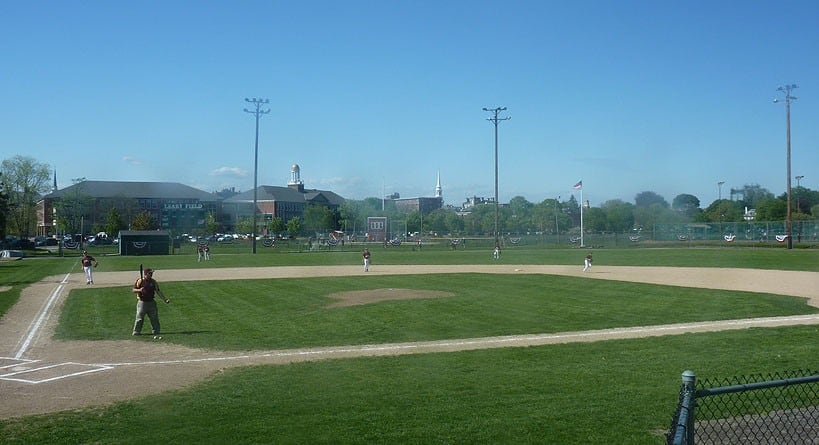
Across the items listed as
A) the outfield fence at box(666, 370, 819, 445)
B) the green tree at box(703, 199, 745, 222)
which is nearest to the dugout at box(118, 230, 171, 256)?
the outfield fence at box(666, 370, 819, 445)

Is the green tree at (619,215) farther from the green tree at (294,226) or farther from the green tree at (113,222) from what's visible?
the green tree at (113,222)

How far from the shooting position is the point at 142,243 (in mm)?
62312

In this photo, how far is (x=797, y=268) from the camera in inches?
1539

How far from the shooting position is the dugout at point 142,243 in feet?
202

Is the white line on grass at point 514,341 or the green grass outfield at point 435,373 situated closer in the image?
the green grass outfield at point 435,373

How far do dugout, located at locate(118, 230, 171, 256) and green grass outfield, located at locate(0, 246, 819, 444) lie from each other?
40.5m

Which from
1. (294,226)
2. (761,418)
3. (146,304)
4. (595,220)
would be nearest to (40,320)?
(146,304)

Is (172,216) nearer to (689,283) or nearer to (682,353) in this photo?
(689,283)

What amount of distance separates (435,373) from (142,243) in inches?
2235

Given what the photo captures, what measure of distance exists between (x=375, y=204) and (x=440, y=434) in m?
107

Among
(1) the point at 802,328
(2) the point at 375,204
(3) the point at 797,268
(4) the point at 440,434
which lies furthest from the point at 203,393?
(2) the point at 375,204

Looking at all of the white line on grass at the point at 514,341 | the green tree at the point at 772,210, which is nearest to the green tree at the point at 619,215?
the green tree at the point at 772,210

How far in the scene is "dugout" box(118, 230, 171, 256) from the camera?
61562 mm

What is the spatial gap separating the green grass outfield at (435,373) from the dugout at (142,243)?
133 ft
